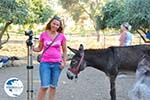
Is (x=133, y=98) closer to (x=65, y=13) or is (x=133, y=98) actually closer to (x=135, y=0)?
(x=135, y=0)

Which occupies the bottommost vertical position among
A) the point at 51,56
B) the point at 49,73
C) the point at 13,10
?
the point at 49,73

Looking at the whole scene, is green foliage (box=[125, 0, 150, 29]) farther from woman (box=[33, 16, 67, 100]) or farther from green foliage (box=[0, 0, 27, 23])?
woman (box=[33, 16, 67, 100])

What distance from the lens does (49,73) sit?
20.9 ft

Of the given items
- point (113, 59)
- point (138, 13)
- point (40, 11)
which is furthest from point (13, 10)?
point (113, 59)

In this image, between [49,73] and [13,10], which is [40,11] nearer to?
[13,10]

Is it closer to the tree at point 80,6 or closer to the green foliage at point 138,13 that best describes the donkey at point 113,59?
the green foliage at point 138,13

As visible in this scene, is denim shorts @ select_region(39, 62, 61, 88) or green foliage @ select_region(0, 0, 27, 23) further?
green foliage @ select_region(0, 0, 27, 23)

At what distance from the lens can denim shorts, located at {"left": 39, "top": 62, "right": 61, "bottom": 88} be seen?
20.7 ft

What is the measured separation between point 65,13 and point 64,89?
4080 cm

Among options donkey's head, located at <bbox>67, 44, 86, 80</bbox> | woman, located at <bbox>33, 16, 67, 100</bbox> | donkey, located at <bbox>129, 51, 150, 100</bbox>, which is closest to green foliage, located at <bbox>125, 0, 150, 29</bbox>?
donkey's head, located at <bbox>67, 44, 86, 80</bbox>

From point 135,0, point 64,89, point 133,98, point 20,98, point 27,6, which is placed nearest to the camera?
point 133,98

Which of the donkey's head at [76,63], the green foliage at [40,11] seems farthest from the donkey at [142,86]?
the green foliage at [40,11]

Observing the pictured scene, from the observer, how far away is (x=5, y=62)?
17.7 m

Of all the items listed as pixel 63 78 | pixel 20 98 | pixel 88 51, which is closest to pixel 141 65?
pixel 88 51
